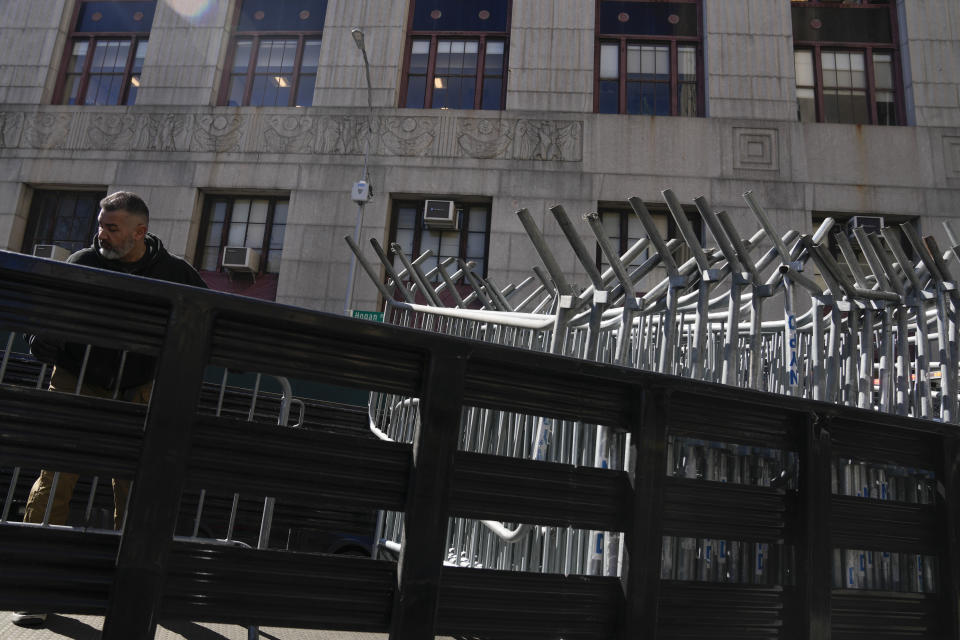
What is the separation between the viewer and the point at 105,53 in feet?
63.3

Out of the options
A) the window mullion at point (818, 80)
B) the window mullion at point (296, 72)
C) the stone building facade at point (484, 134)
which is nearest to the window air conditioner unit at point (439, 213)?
the stone building facade at point (484, 134)

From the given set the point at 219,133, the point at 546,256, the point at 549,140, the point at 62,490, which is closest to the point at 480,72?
the point at 549,140

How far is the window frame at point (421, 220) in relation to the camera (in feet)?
56.4

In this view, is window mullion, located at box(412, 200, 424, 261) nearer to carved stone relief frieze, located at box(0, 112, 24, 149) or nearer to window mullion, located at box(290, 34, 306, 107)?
window mullion, located at box(290, 34, 306, 107)

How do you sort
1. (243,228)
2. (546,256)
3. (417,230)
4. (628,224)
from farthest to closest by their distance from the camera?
(243,228), (417,230), (628,224), (546,256)

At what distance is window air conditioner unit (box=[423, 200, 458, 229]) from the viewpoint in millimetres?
16641

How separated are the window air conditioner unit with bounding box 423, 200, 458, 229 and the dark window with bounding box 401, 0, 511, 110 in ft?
10.3

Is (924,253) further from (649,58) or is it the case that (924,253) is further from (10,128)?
(10,128)

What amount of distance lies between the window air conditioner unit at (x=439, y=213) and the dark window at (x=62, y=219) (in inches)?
355

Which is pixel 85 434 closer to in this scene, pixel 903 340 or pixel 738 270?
pixel 738 270

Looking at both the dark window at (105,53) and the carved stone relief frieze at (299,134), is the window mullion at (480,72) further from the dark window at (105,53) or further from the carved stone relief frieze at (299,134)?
the dark window at (105,53)

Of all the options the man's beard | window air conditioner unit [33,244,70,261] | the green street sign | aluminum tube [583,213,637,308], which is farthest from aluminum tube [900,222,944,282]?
window air conditioner unit [33,244,70,261]

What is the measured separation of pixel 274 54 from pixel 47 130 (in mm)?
6525

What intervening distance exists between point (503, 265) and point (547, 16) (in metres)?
7.26
